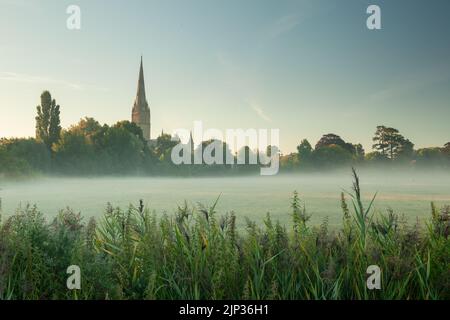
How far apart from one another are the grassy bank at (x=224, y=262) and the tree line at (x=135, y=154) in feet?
3.85

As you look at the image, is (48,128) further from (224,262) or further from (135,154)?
(224,262)

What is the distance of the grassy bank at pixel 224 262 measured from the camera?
14.9 ft

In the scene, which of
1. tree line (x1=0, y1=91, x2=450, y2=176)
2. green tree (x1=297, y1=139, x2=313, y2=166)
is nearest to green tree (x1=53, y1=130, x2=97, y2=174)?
tree line (x1=0, y1=91, x2=450, y2=176)

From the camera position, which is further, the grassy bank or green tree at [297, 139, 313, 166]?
green tree at [297, 139, 313, 166]

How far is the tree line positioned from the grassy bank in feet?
3.85

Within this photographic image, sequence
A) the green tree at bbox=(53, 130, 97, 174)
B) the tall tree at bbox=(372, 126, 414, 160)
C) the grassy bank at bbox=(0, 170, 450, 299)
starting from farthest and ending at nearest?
the green tree at bbox=(53, 130, 97, 174) < the tall tree at bbox=(372, 126, 414, 160) < the grassy bank at bbox=(0, 170, 450, 299)

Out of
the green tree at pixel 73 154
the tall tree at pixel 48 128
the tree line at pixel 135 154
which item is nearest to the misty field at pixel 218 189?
the tree line at pixel 135 154

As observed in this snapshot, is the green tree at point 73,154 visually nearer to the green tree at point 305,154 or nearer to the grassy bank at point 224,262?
the green tree at point 305,154

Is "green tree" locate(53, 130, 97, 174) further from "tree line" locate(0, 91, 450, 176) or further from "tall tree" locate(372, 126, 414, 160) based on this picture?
"tall tree" locate(372, 126, 414, 160)

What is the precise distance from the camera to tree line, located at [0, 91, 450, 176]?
8.28 metres


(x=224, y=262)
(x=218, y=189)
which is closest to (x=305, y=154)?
(x=218, y=189)

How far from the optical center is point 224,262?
15.4 ft
